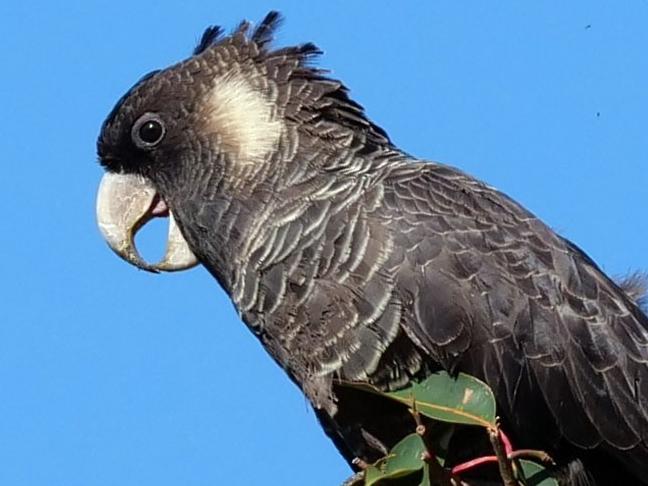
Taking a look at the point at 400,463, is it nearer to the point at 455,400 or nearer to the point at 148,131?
the point at 455,400

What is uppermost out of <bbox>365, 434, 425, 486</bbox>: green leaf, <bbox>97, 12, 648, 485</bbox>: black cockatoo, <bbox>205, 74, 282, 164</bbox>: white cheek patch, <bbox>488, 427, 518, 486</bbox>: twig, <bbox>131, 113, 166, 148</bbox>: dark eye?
<bbox>131, 113, 166, 148</bbox>: dark eye

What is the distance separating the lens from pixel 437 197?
186 inches

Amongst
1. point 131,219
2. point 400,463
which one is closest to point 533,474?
point 400,463

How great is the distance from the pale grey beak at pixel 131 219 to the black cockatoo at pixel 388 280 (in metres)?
0.16

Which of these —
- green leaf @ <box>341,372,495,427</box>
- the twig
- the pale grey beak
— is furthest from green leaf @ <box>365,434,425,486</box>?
the pale grey beak

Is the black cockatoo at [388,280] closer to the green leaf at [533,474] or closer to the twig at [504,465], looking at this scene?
the green leaf at [533,474]

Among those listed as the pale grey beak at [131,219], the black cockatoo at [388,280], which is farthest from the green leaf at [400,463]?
the pale grey beak at [131,219]

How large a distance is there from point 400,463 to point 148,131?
94.4 inches

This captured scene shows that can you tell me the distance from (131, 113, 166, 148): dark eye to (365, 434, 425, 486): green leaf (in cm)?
227

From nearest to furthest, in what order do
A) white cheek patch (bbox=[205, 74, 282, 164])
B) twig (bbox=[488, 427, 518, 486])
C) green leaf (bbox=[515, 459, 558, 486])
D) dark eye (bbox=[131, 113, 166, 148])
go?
twig (bbox=[488, 427, 518, 486]) < green leaf (bbox=[515, 459, 558, 486]) < white cheek patch (bbox=[205, 74, 282, 164]) < dark eye (bbox=[131, 113, 166, 148])

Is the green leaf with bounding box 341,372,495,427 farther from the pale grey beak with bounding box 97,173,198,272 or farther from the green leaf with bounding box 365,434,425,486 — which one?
the pale grey beak with bounding box 97,173,198,272

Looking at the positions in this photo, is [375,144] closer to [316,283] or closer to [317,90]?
[317,90]

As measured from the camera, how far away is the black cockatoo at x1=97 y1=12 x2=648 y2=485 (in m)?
4.40

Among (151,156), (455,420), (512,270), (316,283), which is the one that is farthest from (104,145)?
(455,420)
